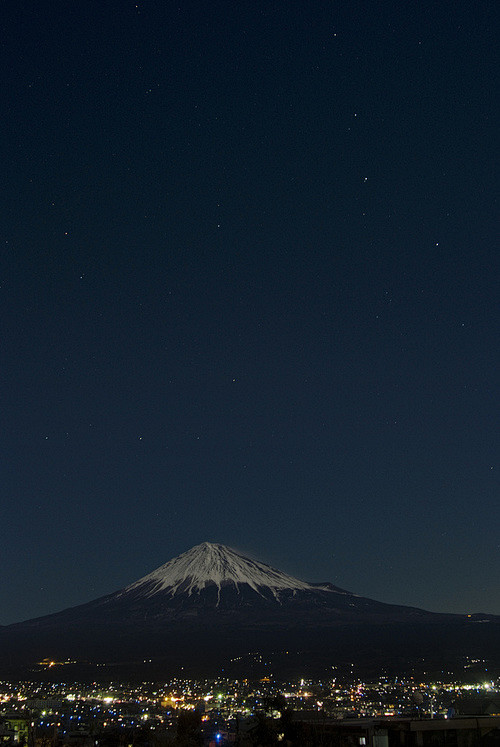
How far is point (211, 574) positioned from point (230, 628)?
4553 centimetres

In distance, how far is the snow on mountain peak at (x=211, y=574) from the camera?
17012 centimetres

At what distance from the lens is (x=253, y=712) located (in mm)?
35531

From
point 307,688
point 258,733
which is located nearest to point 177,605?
point 307,688

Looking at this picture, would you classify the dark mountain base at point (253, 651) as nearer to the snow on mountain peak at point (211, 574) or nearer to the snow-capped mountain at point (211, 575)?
the snow-capped mountain at point (211, 575)

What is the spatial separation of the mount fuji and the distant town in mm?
11605

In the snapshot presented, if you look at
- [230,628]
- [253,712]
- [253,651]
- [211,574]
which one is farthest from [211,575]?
[253,712]

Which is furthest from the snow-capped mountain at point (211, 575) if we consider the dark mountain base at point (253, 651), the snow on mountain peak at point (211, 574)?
the dark mountain base at point (253, 651)

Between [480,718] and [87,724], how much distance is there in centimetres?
2596

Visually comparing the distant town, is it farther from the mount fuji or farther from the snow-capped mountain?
the snow-capped mountain

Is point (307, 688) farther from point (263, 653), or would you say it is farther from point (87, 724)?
point (263, 653)

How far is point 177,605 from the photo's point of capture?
5945 inches

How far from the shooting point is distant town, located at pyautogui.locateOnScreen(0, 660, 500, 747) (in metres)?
23.1

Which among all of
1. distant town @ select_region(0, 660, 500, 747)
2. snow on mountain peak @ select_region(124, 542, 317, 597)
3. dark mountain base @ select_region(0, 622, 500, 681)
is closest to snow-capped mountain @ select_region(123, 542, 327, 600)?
snow on mountain peak @ select_region(124, 542, 317, 597)

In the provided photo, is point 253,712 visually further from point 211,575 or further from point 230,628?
point 211,575
